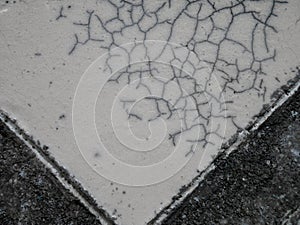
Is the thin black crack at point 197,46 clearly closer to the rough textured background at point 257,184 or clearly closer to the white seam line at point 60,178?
the rough textured background at point 257,184

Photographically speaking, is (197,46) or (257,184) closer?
(257,184)

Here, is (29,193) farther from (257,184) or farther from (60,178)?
(257,184)

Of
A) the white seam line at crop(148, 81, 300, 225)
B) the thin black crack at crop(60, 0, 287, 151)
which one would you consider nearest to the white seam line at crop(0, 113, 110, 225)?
the white seam line at crop(148, 81, 300, 225)

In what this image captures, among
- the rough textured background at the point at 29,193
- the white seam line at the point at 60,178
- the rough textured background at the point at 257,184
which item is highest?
the rough textured background at the point at 257,184

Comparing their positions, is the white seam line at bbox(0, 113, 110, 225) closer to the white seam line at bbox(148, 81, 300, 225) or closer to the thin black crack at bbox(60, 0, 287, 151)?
the white seam line at bbox(148, 81, 300, 225)

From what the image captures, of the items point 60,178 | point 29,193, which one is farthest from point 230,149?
point 29,193

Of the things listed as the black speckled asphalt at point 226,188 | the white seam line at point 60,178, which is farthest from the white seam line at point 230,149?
the white seam line at point 60,178
